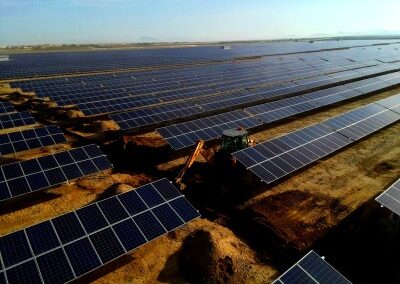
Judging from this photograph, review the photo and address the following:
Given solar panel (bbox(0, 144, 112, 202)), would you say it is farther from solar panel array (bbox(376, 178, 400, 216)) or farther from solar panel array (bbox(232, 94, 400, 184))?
solar panel array (bbox(376, 178, 400, 216))

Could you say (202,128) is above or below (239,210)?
above

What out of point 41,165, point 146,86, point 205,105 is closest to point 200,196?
point 41,165

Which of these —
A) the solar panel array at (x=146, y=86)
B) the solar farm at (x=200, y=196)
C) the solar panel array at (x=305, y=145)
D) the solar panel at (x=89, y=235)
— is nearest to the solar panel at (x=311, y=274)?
the solar farm at (x=200, y=196)

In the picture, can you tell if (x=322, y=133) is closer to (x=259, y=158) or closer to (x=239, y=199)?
(x=259, y=158)

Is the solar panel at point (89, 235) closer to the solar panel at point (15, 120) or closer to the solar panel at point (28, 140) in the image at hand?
the solar panel at point (28, 140)

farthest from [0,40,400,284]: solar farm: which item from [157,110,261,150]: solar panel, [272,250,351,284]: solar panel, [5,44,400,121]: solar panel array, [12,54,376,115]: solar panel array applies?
[12,54,376,115]: solar panel array

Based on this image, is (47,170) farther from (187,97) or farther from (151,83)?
(151,83)
